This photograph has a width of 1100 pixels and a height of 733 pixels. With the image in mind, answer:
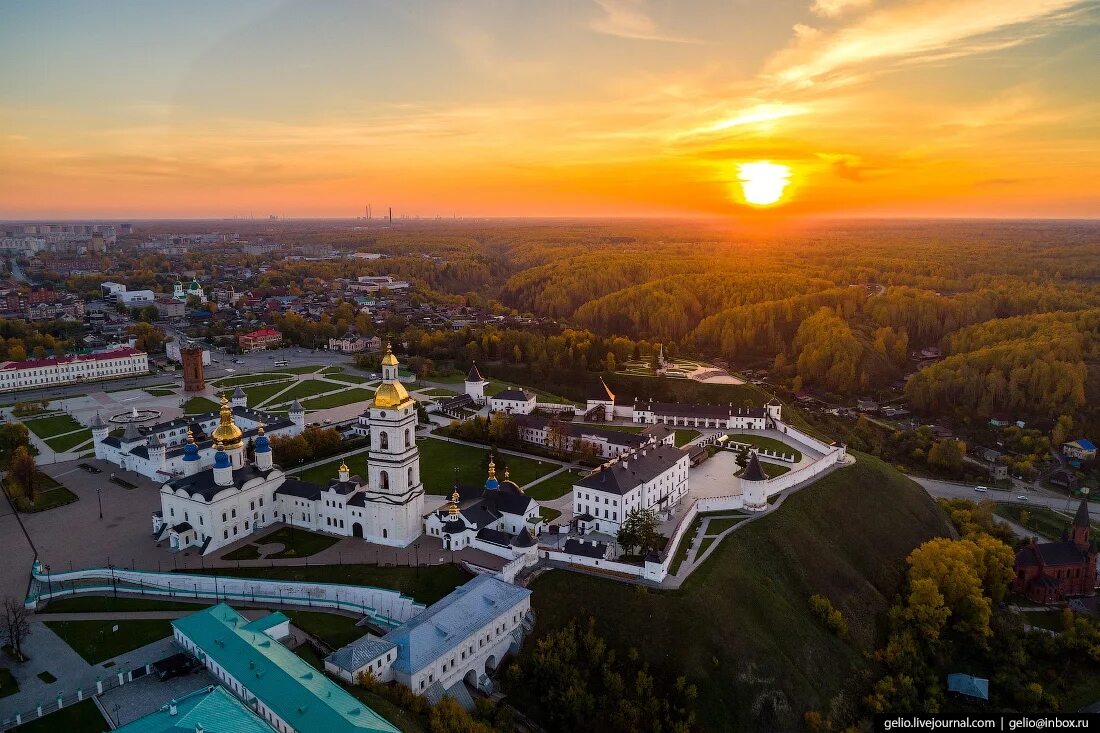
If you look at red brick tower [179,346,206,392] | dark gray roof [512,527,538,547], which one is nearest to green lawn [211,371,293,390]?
red brick tower [179,346,206,392]

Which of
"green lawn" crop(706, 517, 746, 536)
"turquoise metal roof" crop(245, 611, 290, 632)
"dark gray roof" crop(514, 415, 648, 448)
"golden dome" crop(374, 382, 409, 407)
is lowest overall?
"turquoise metal roof" crop(245, 611, 290, 632)

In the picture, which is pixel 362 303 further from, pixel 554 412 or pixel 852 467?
pixel 852 467

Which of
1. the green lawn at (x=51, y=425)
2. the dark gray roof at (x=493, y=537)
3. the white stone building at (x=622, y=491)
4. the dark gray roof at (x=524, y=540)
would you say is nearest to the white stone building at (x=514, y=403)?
the white stone building at (x=622, y=491)

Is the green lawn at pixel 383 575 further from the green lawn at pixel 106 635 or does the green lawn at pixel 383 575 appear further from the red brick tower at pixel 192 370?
the red brick tower at pixel 192 370

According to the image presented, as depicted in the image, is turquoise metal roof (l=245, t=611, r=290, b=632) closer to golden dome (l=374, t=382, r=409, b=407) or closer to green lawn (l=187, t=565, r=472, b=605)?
green lawn (l=187, t=565, r=472, b=605)

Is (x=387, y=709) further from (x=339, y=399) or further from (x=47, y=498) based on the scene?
(x=339, y=399)

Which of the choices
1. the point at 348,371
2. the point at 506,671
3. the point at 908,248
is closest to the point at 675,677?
the point at 506,671
